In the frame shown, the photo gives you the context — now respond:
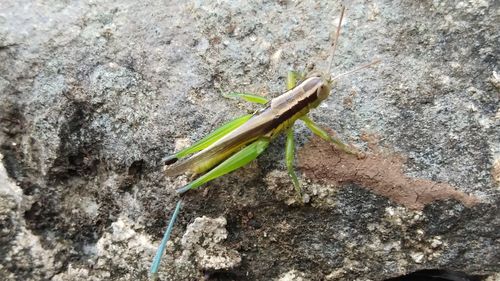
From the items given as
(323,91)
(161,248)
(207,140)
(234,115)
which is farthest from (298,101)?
(161,248)

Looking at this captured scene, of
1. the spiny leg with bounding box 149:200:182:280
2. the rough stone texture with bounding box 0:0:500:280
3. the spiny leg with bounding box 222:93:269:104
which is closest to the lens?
the spiny leg with bounding box 149:200:182:280

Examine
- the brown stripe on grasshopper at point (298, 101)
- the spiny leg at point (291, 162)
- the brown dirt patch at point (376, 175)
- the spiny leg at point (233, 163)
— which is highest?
the brown stripe on grasshopper at point (298, 101)

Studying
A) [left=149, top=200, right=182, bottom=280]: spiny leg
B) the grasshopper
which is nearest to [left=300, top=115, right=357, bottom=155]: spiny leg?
the grasshopper

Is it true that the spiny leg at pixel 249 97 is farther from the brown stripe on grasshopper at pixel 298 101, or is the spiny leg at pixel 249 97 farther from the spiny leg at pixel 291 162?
the spiny leg at pixel 291 162

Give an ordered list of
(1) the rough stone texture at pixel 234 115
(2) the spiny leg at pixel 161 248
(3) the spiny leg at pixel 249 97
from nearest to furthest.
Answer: (2) the spiny leg at pixel 161 248, (1) the rough stone texture at pixel 234 115, (3) the spiny leg at pixel 249 97

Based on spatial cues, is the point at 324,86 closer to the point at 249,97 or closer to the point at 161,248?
the point at 249,97

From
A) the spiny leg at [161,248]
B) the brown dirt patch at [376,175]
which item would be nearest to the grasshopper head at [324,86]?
the brown dirt patch at [376,175]

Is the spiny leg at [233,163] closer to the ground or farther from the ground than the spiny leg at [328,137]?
farther from the ground

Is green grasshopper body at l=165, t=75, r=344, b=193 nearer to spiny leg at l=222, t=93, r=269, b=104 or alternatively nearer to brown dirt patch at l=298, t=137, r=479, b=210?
spiny leg at l=222, t=93, r=269, b=104
